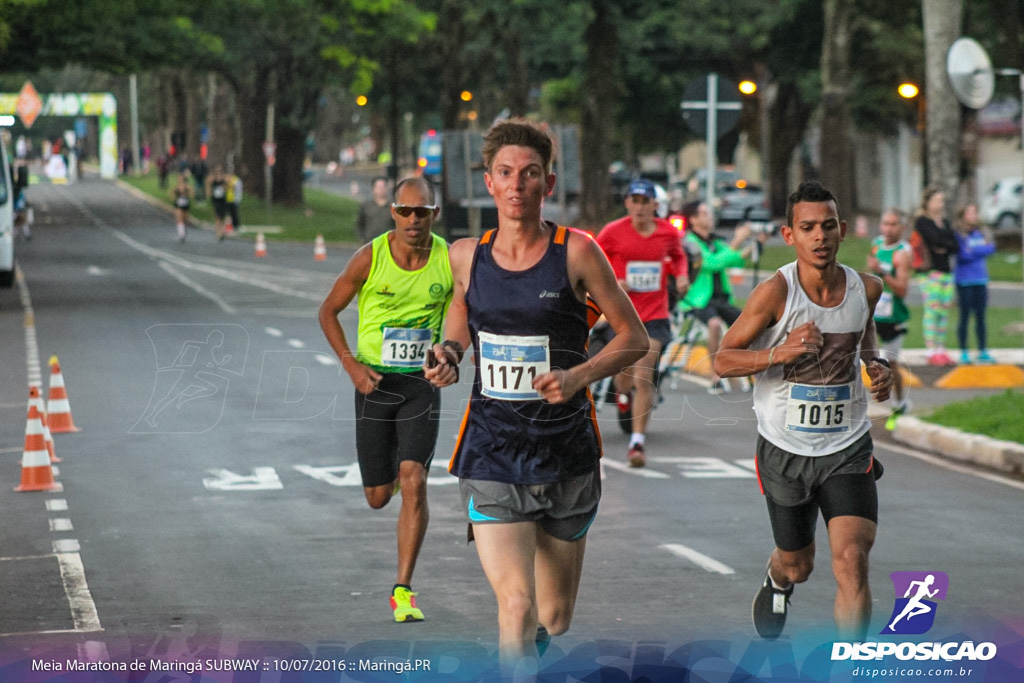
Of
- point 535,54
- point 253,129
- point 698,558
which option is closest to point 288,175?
point 253,129

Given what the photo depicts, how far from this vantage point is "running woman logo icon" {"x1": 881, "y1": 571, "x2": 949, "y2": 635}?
22.7 feet

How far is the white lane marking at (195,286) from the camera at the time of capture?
2650cm

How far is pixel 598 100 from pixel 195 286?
14.5 m

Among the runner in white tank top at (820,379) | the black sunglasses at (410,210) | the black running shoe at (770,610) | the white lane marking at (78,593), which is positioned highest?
the black sunglasses at (410,210)

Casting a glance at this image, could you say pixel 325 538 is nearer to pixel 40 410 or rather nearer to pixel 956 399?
pixel 40 410

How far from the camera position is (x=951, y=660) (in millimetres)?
6621

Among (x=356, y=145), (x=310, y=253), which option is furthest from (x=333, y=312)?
(x=356, y=145)

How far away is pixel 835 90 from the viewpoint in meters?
40.4

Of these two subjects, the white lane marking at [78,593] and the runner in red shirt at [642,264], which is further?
the runner in red shirt at [642,264]

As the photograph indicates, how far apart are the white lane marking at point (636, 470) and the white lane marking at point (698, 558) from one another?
8.34 feet

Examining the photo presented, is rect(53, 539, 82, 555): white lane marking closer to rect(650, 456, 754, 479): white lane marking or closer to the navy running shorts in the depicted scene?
the navy running shorts

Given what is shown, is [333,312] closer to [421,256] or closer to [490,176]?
[421,256]

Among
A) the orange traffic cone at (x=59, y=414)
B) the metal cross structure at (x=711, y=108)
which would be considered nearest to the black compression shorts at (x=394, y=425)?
the orange traffic cone at (x=59, y=414)

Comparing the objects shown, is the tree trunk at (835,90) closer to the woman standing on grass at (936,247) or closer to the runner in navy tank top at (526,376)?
the woman standing on grass at (936,247)
